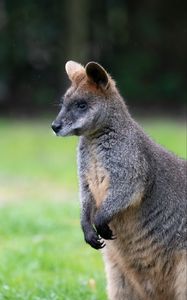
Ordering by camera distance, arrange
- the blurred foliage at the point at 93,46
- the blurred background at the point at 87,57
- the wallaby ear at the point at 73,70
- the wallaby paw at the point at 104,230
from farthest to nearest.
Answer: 1. the blurred foliage at the point at 93,46
2. the blurred background at the point at 87,57
3. the wallaby ear at the point at 73,70
4. the wallaby paw at the point at 104,230

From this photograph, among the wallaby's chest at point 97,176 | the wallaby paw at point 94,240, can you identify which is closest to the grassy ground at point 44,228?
the wallaby paw at point 94,240

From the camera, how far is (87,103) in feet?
18.1

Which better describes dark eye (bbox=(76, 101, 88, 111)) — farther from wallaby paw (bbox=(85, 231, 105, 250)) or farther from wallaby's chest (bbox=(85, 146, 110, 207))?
wallaby paw (bbox=(85, 231, 105, 250))

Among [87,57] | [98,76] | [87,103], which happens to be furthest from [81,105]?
[87,57]

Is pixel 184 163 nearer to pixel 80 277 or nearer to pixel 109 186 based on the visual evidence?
pixel 109 186

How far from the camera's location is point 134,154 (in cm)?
547

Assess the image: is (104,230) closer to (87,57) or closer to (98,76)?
(98,76)

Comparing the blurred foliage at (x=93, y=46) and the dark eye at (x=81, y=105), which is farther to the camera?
the blurred foliage at (x=93, y=46)

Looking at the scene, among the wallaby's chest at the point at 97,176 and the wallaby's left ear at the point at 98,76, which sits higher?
the wallaby's left ear at the point at 98,76

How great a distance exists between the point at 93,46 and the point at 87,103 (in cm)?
1613

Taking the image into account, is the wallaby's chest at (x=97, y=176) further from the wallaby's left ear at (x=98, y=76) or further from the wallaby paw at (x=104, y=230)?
the wallaby's left ear at (x=98, y=76)

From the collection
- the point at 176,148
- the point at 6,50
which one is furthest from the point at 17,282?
the point at 6,50

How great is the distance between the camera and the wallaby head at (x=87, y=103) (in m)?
5.40

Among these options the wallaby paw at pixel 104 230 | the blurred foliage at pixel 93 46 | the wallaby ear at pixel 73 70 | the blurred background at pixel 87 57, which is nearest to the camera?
the wallaby paw at pixel 104 230
